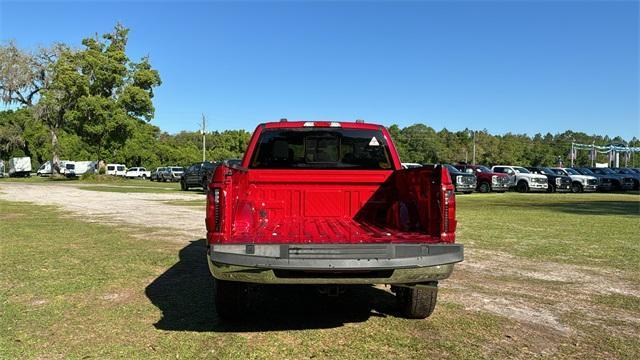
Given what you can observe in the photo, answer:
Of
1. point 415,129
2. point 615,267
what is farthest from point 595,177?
point 415,129

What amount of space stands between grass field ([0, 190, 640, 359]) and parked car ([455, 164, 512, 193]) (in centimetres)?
2330

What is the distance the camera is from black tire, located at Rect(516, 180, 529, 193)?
33.6 metres

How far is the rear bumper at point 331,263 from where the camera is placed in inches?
159

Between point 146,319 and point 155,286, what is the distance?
1369 mm

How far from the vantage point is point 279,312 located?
5301mm

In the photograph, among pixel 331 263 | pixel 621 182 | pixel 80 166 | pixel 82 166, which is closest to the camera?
pixel 331 263

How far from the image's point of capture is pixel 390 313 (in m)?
5.31

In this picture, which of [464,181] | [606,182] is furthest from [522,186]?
[606,182]

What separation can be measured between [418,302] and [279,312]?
140cm

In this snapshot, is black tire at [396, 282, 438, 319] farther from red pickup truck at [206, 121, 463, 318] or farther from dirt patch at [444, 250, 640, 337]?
dirt patch at [444, 250, 640, 337]

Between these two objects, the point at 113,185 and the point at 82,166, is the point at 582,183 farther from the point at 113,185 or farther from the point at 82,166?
the point at 82,166

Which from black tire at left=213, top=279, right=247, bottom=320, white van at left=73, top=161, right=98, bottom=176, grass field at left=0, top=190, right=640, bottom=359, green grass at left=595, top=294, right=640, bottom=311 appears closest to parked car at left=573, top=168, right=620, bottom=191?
grass field at left=0, top=190, right=640, bottom=359

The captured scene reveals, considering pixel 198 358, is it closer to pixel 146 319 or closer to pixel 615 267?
pixel 146 319

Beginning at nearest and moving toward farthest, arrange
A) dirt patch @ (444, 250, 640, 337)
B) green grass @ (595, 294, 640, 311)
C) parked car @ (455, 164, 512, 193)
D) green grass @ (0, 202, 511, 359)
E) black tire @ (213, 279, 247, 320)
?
green grass @ (0, 202, 511, 359), black tire @ (213, 279, 247, 320), dirt patch @ (444, 250, 640, 337), green grass @ (595, 294, 640, 311), parked car @ (455, 164, 512, 193)
